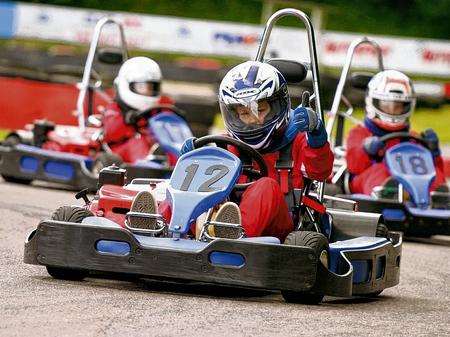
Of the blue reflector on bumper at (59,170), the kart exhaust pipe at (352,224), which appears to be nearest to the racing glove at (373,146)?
the blue reflector on bumper at (59,170)

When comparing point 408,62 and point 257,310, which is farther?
point 408,62

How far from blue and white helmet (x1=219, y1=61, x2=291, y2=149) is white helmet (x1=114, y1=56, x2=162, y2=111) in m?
6.16

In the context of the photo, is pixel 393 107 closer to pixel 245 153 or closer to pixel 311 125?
pixel 245 153

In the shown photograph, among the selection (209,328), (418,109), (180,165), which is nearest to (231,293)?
(180,165)

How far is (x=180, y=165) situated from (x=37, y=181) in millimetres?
7402

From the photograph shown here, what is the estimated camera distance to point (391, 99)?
1223cm

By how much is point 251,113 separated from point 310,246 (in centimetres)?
104

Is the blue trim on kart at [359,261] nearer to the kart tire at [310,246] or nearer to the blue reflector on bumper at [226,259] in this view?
the kart tire at [310,246]

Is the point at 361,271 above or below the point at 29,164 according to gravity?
above

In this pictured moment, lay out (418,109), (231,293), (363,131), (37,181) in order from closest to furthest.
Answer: (231,293), (363,131), (37,181), (418,109)

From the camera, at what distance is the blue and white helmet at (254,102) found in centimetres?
746

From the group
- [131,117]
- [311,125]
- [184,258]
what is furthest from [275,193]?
[131,117]

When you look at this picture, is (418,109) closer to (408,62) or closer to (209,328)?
(408,62)

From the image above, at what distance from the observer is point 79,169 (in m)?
13.0
